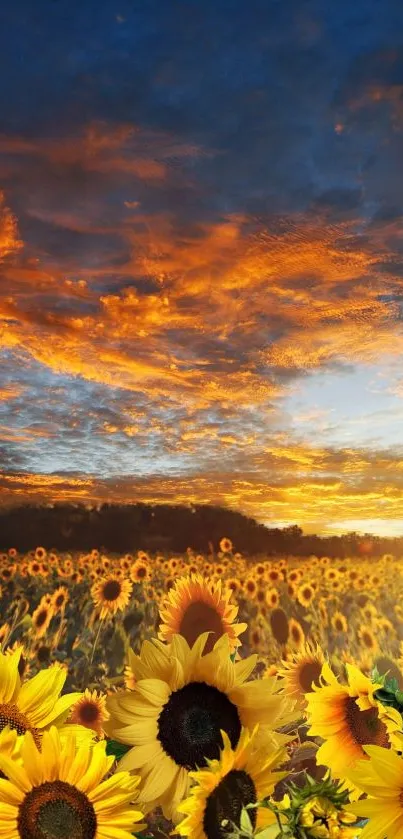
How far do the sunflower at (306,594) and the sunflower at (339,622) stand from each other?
1.01 ft

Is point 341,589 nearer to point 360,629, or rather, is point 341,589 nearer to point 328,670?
point 360,629

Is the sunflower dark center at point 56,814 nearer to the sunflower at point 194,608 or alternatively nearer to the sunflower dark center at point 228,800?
the sunflower dark center at point 228,800

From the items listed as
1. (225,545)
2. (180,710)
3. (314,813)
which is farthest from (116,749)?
(225,545)

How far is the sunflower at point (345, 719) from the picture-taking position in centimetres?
109

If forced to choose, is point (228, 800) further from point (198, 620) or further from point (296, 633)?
point (296, 633)

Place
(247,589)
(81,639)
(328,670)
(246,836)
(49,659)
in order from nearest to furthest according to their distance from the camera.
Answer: (246,836) < (328,670) < (49,659) < (81,639) < (247,589)

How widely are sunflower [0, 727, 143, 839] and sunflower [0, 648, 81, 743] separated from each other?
9 centimetres

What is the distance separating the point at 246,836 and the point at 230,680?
0.92ft

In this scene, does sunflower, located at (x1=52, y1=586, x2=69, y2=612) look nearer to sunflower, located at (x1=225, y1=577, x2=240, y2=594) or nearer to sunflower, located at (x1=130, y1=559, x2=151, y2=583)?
sunflower, located at (x1=130, y1=559, x2=151, y2=583)

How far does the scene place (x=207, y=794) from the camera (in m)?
0.77

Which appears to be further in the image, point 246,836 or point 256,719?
point 256,719

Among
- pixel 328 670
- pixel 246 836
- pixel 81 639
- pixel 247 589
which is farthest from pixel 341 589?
pixel 246 836

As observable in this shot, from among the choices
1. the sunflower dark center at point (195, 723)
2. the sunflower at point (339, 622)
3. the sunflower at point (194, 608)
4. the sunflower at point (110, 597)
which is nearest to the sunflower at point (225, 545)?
the sunflower at point (339, 622)

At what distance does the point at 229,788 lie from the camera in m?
0.76
